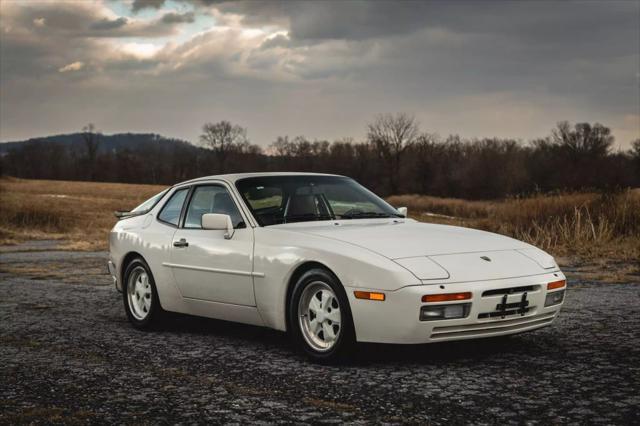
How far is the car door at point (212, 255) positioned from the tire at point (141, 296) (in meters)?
0.53

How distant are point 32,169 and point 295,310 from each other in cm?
10554

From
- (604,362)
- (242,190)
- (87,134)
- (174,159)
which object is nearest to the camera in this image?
(604,362)

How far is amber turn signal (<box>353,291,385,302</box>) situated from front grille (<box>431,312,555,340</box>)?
42 centimetres

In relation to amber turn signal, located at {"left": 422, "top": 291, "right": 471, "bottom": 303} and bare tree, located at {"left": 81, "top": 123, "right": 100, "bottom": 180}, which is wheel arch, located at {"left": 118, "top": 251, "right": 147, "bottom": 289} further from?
bare tree, located at {"left": 81, "top": 123, "right": 100, "bottom": 180}

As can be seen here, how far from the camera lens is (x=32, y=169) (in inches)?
4072

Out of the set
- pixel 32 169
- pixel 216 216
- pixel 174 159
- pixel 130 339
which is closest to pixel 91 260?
pixel 130 339

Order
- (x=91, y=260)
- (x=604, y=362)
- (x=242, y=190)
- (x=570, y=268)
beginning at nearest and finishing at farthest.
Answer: (x=604, y=362)
(x=242, y=190)
(x=570, y=268)
(x=91, y=260)

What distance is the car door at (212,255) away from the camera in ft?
20.4

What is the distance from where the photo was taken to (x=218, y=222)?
6.27 metres

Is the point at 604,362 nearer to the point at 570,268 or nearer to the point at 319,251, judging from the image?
the point at 319,251

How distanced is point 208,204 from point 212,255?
2.37 ft

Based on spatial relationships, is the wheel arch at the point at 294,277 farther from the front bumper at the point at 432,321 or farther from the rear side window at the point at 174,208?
the rear side window at the point at 174,208

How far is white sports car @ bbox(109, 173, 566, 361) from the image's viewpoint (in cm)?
514

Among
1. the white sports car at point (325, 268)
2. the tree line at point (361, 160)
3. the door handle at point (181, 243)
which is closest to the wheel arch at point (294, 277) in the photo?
the white sports car at point (325, 268)
